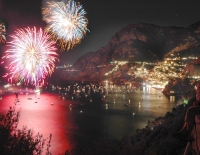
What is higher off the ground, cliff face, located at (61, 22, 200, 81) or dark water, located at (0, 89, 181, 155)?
cliff face, located at (61, 22, 200, 81)

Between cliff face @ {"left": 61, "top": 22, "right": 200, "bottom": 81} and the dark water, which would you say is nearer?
the dark water

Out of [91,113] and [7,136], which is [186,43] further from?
[7,136]

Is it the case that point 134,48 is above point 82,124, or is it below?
above

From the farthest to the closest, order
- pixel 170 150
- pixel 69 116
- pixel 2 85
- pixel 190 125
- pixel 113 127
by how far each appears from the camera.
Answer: pixel 2 85 < pixel 69 116 < pixel 113 127 < pixel 170 150 < pixel 190 125

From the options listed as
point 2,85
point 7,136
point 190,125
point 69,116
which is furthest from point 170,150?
point 2,85

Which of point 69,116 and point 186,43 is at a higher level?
point 186,43

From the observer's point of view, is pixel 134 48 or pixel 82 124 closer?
pixel 82 124

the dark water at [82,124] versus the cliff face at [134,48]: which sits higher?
the cliff face at [134,48]

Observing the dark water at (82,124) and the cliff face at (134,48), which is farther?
the cliff face at (134,48)
